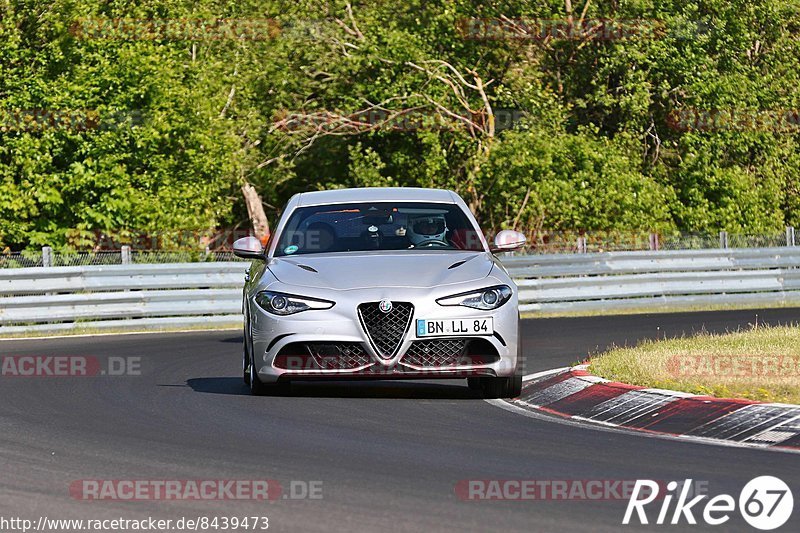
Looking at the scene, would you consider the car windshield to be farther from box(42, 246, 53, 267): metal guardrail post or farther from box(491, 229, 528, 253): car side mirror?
box(42, 246, 53, 267): metal guardrail post

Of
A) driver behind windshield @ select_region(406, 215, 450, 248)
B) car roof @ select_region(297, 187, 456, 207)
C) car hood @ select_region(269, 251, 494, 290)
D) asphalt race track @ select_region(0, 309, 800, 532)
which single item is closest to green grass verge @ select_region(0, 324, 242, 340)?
asphalt race track @ select_region(0, 309, 800, 532)

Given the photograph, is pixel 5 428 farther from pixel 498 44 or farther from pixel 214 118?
pixel 498 44

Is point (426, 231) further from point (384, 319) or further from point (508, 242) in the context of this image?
point (384, 319)

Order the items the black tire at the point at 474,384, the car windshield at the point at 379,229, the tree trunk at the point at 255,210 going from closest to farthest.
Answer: the car windshield at the point at 379,229 → the black tire at the point at 474,384 → the tree trunk at the point at 255,210

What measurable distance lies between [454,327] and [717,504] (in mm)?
4419

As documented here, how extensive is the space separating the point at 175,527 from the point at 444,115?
30630mm

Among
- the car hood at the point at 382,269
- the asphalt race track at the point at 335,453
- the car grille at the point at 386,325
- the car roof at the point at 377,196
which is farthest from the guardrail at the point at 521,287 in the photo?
the car grille at the point at 386,325

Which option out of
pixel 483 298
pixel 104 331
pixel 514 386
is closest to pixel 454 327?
pixel 483 298

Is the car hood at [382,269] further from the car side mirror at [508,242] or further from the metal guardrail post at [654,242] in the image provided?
the metal guardrail post at [654,242]

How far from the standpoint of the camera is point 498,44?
37.8 metres

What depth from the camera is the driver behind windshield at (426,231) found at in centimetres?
1192

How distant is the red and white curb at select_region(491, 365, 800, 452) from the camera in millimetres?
8680

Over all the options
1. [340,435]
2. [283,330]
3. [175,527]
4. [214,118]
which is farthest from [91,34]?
[175,527]

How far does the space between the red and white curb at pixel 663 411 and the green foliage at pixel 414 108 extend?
2046 cm
